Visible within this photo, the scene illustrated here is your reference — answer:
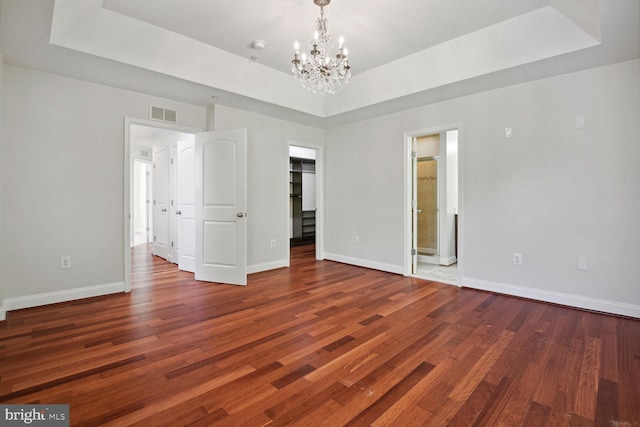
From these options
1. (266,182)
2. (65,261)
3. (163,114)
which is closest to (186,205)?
(266,182)

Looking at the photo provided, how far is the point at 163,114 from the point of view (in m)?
4.20

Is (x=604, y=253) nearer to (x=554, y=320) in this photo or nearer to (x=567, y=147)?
(x=554, y=320)

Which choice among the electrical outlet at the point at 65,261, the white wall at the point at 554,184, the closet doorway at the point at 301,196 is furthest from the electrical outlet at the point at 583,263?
the electrical outlet at the point at 65,261

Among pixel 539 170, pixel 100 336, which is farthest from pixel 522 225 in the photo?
pixel 100 336

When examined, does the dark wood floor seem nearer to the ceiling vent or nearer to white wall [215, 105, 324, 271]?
white wall [215, 105, 324, 271]

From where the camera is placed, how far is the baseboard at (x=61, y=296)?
322 cm

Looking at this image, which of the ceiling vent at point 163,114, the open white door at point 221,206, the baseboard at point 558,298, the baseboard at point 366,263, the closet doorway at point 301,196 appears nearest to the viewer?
the baseboard at point 558,298

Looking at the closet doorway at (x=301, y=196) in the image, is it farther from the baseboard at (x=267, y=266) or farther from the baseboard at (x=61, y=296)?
the baseboard at (x=61, y=296)

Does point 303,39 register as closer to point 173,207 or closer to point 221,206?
point 221,206

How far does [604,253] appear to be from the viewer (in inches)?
125

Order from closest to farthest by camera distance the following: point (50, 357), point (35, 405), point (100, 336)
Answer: point (35, 405)
point (50, 357)
point (100, 336)

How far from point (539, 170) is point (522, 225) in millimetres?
672

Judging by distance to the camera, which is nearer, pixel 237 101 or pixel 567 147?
pixel 567 147

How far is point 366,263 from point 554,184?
9.53 ft
